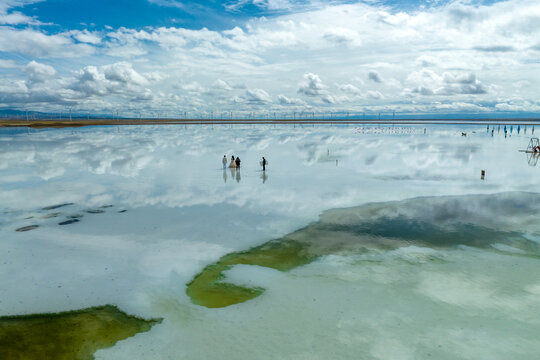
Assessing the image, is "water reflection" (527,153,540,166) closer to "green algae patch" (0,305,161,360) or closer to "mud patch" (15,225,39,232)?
"green algae patch" (0,305,161,360)

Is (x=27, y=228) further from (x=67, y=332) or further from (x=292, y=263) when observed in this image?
(x=292, y=263)

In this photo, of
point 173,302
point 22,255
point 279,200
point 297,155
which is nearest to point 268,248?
point 173,302

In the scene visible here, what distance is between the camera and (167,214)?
946 inches

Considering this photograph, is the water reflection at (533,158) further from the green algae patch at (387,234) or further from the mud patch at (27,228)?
the mud patch at (27,228)

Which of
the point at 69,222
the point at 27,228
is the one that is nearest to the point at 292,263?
the point at 69,222

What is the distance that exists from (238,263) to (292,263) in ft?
8.29

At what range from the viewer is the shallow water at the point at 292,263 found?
37.0 ft

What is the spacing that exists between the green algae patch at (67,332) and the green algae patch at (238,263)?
2.21 meters

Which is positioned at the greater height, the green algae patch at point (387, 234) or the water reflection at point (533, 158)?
the water reflection at point (533, 158)

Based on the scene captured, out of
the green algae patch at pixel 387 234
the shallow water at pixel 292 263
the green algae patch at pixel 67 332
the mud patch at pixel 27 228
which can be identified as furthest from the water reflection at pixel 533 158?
the mud patch at pixel 27 228

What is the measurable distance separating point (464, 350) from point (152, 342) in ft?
31.2

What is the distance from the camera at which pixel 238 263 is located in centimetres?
1666

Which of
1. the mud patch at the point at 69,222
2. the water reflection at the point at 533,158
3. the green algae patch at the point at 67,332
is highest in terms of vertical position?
the water reflection at the point at 533,158

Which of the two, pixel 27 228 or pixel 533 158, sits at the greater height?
pixel 533 158
